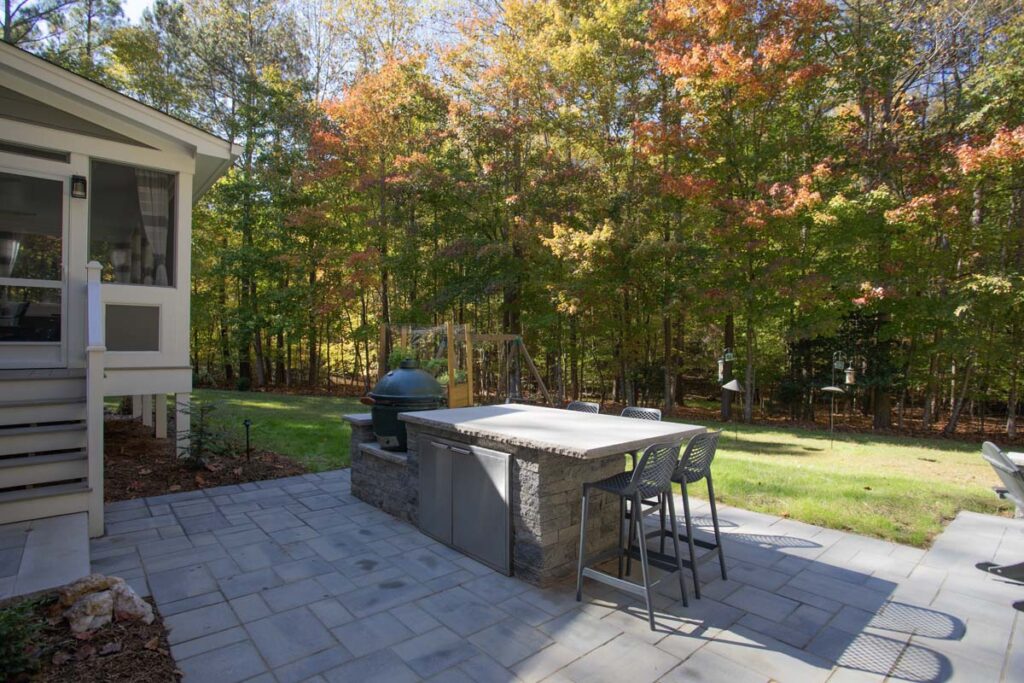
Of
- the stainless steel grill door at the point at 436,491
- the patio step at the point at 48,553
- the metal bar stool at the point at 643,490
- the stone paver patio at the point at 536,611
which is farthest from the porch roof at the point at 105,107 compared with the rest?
the metal bar stool at the point at 643,490

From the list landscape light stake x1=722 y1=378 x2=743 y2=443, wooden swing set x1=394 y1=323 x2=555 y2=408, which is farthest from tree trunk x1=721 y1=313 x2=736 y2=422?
wooden swing set x1=394 y1=323 x2=555 y2=408

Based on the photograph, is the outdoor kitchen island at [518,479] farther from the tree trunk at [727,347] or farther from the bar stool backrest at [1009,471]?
the tree trunk at [727,347]

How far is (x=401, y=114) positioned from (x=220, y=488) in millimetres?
10883

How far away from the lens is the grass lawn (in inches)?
174

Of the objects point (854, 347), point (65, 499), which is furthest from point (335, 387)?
point (854, 347)

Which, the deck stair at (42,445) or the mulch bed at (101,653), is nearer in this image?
the mulch bed at (101,653)

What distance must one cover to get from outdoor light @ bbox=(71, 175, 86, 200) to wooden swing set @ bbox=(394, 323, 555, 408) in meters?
5.30

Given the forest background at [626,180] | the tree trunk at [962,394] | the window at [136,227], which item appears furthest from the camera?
the tree trunk at [962,394]

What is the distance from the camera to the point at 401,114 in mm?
13133

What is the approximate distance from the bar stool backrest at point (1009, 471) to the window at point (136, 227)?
7240 millimetres

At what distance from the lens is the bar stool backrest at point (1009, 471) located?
297 centimetres

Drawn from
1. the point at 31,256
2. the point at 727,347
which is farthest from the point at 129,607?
the point at 727,347

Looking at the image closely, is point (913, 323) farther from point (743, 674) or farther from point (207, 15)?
point (207, 15)

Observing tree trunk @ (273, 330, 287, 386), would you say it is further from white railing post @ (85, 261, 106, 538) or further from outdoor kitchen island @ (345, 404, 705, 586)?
outdoor kitchen island @ (345, 404, 705, 586)
